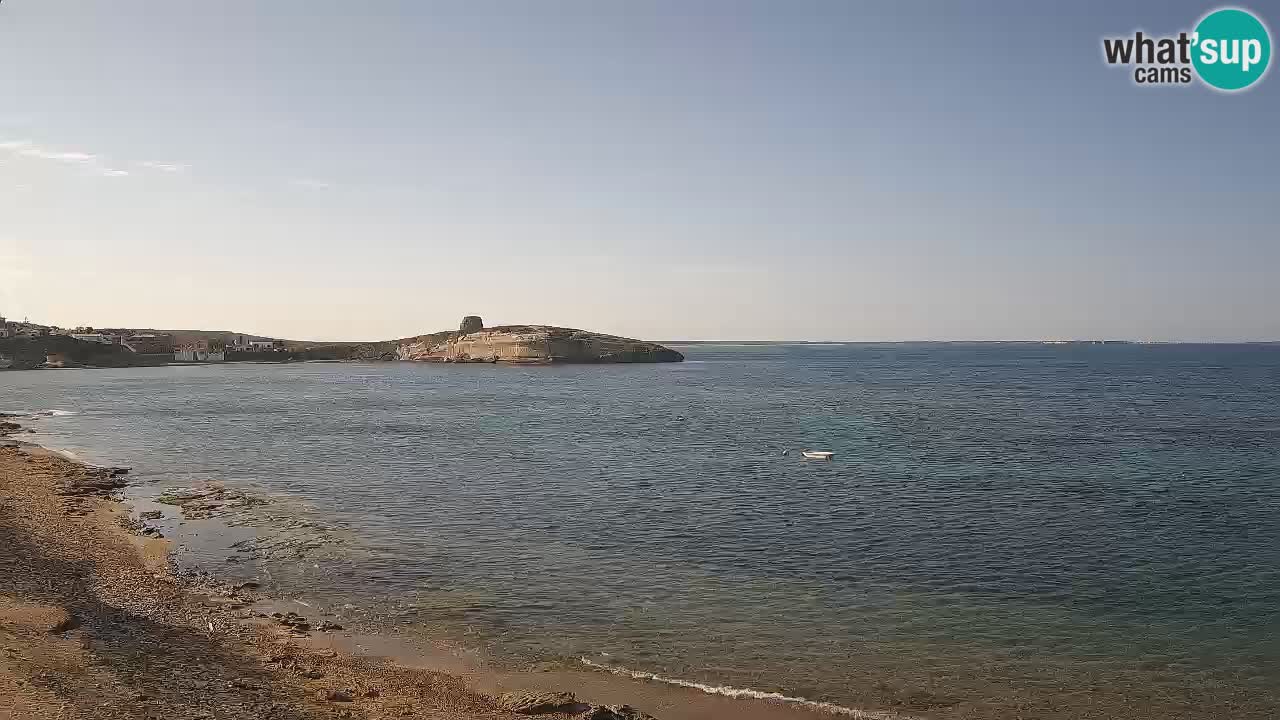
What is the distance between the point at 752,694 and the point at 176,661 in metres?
11.3

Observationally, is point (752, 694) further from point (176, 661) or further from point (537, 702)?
point (176, 661)

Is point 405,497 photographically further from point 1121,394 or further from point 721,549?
point 1121,394

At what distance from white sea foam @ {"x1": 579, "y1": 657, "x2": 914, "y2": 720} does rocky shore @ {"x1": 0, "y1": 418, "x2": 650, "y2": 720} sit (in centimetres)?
192

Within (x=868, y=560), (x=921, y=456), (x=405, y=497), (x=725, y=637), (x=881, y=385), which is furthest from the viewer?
(x=881, y=385)

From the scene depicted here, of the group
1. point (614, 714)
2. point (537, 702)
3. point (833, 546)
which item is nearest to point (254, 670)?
point (537, 702)

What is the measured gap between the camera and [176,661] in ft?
52.3

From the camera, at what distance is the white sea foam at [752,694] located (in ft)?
50.5

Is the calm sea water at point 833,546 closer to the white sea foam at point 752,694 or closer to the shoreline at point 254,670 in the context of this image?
the white sea foam at point 752,694

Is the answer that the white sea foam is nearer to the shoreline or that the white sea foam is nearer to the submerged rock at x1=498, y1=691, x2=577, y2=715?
the shoreline

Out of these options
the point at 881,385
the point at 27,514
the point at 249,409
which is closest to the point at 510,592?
the point at 27,514

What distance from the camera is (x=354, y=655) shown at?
1797 cm

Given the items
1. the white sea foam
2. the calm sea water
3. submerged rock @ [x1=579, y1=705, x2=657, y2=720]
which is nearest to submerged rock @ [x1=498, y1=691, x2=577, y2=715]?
submerged rock @ [x1=579, y1=705, x2=657, y2=720]

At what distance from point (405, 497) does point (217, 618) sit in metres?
18.0

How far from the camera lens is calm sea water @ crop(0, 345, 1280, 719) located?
1781 centimetres
